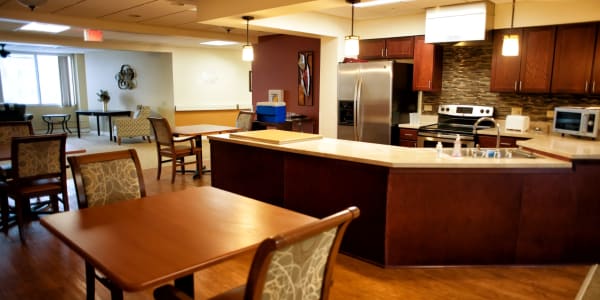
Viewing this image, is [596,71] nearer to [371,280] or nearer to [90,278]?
[371,280]

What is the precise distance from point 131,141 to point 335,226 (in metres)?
9.31

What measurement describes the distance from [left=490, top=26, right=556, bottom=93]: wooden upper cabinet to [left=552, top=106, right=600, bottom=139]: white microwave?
44 cm

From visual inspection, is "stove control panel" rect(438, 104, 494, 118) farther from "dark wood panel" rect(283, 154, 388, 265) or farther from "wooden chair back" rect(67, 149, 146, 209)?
"wooden chair back" rect(67, 149, 146, 209)

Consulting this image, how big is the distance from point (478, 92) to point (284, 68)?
10.0ft

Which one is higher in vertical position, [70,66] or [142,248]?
[70,66]

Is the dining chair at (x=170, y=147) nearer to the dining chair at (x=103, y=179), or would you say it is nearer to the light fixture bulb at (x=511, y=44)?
the dining chair at (x=103, y=179)

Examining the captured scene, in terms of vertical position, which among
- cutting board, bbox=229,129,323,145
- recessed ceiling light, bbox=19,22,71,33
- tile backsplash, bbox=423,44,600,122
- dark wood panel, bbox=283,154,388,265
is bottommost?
dark wood panel, bbox=283,154,388,265

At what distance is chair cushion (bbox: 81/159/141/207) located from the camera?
2293mm

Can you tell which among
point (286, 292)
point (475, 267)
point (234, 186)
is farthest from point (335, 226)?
point (234, 186)

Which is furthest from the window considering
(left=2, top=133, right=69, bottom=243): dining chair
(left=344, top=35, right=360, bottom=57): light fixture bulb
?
(left=344, top=35, right=360, bottom=57): light fixture bulb

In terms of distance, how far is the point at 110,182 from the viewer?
238 centimetres

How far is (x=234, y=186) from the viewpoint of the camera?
4.02 m

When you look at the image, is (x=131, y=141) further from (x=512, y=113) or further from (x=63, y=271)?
(x=512, y=113)

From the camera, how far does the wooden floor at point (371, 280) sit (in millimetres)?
2570
